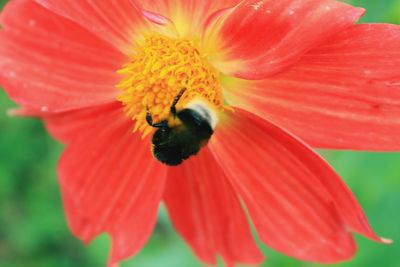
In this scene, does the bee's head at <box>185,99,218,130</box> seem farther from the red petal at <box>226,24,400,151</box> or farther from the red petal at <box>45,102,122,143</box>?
the red petal at <box>45,102,122,143</box>

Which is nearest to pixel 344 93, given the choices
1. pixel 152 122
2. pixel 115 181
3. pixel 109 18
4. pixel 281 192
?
pixel 281 192

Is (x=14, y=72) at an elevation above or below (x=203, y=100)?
above

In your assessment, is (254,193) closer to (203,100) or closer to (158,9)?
(203,100)

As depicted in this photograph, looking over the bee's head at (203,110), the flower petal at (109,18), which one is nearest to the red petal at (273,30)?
the bee's head at (203,110)

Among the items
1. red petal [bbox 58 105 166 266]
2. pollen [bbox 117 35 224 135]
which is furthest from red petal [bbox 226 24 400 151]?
red petal [bbox 58 105 166 266]

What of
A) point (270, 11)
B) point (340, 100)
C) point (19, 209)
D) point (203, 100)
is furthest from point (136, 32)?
point (19, 209)
